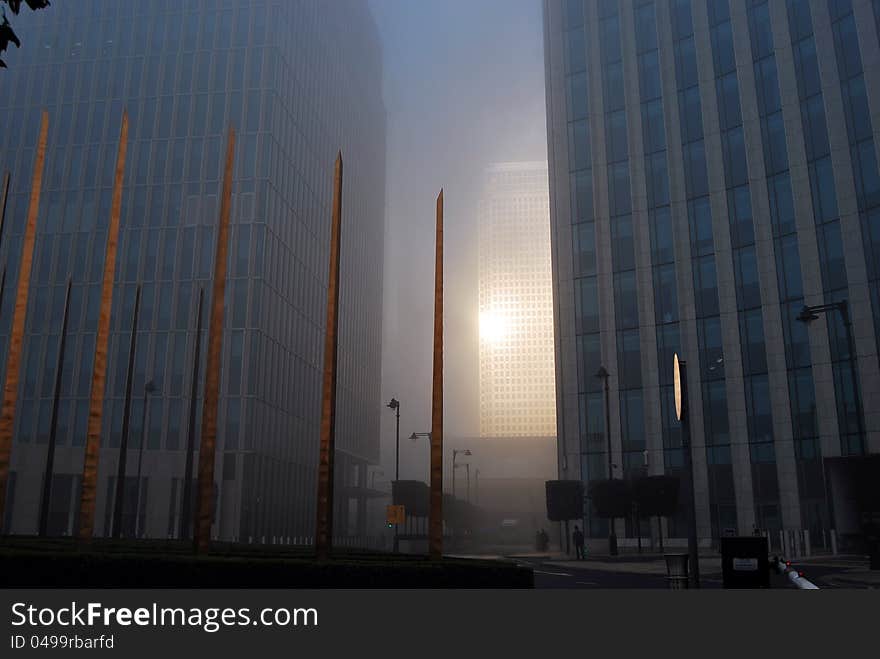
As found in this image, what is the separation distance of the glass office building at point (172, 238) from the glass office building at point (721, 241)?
28.3 meters

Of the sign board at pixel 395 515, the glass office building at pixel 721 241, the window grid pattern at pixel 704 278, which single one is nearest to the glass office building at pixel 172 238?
the sign board at pixel 395 515

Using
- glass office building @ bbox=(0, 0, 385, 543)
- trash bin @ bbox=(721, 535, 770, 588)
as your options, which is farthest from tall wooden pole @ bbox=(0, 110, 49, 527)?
glass office building @ bbox=(0, 0, 385, 543)

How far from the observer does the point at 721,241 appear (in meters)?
58.5

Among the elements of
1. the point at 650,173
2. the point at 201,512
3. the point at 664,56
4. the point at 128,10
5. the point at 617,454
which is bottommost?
the point at 201,512

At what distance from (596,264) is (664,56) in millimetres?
17413

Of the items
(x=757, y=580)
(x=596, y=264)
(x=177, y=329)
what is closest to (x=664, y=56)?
(x=596, y=264)

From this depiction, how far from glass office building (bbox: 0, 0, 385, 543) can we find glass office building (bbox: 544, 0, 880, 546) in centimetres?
2827

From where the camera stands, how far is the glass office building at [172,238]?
7175 centimetres

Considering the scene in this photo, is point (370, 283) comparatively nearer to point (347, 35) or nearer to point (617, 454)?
point (347, 35)

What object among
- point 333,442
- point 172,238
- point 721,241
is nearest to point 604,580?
point 333,442

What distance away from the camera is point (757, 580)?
1544 centimetres

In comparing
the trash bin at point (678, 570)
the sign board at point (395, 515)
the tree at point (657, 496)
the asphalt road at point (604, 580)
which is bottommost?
the asphalt road at point (604, 580)

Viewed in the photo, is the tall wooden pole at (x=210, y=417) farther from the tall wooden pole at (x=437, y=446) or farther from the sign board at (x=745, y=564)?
the sign board at (x=745, y=564)

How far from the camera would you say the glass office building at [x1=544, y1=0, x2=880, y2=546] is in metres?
50.8
